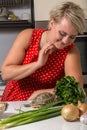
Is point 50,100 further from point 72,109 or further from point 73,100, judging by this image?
point 72,109

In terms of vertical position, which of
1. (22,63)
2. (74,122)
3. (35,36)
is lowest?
(74,122)

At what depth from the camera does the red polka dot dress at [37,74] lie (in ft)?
5.75

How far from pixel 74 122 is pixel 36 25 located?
1.43 metres

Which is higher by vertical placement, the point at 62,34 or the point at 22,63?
the point at 62,34

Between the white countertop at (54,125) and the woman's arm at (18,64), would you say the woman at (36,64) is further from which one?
the white countertop at (54,125)

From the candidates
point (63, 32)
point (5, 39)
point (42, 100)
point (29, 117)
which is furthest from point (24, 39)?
point (5, 39)

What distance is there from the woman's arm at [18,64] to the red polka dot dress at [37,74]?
0.15 feet

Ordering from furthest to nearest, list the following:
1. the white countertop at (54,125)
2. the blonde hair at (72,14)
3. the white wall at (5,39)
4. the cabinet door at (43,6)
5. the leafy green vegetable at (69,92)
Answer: the white wall at (5,39), the cabinet door at (43,6), the blonde hair at (72,14), the leafy green vegetable at (69,92), the white countertop at (54,125)

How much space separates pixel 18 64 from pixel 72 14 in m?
0.47

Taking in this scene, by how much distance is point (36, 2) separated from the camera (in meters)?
2.38

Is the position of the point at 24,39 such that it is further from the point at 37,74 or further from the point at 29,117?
the point at 29,117

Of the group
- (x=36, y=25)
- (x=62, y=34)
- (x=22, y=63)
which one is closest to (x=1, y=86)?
(x=36, y=25)

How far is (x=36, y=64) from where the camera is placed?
1.62 metres

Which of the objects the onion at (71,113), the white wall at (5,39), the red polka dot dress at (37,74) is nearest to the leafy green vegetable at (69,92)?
the onion at (71,113)
